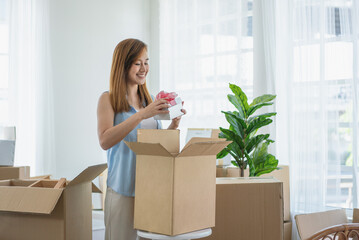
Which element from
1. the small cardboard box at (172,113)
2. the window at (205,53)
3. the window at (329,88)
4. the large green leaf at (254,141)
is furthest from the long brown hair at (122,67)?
the window at (205,53)

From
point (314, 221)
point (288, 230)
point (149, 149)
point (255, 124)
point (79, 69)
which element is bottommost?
point (288, 230)

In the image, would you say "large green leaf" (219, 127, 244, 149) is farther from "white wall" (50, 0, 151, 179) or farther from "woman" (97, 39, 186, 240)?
"white wall" (50, 0, 151, 179)

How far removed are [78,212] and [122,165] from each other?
0.25 metres

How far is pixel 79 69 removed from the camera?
449 centimetres

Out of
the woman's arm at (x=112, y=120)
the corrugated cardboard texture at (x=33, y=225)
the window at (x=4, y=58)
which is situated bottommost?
the corrugated cardboard texture at (x=33, y=225)

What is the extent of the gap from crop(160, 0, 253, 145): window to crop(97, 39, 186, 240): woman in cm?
235

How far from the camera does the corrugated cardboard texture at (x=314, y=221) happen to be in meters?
1.88

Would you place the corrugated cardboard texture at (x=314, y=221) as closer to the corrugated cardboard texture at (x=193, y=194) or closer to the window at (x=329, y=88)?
the corrugated cardboard texture at (x=193, y=194)

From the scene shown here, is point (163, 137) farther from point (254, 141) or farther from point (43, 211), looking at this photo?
point (254, 141)

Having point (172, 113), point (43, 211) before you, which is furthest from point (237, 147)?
point (43, 211)

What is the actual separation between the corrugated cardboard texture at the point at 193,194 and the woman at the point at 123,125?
25 centimetres

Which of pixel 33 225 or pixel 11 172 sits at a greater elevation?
pixel 11 172

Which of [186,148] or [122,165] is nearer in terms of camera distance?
[186,148]

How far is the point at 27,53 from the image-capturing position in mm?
4055
